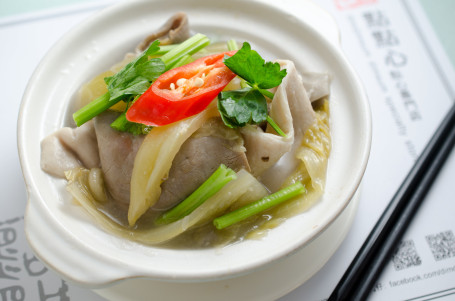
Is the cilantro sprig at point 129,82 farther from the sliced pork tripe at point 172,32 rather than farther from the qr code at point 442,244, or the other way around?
the qr code at point 442,244

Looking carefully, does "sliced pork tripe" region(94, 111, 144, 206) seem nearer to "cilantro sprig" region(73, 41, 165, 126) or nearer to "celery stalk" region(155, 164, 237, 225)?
"cilantro sprig" region(73, 41, 165, 126)

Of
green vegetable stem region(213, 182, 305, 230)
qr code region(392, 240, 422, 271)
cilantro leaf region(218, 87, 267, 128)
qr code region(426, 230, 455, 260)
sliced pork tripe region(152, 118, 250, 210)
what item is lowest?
qr code region(392, 240, 422, 271)

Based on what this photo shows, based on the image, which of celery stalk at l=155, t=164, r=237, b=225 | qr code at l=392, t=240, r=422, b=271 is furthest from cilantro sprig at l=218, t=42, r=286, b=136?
qr code at l=392, t=240, r=422, b=271

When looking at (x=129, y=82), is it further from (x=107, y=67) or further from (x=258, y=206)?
(x=258, y=206)

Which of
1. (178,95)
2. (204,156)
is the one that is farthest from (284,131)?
(178,95)

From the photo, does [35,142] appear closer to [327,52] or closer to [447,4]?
[327,52]

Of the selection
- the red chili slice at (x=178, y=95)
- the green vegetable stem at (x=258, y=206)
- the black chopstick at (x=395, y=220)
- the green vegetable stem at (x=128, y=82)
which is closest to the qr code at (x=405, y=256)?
the black chopstick at (x=395, y=220)
